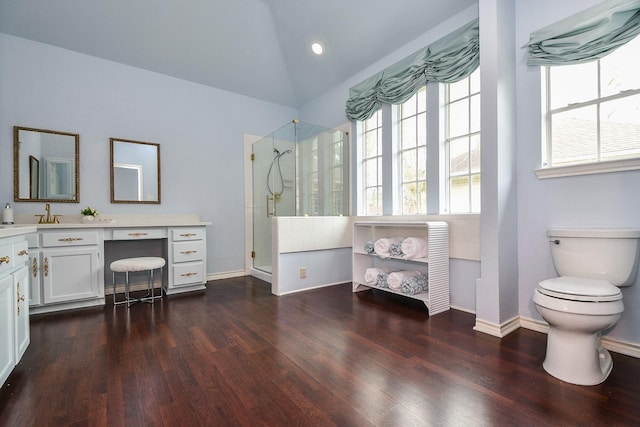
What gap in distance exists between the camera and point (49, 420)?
47.1 inches

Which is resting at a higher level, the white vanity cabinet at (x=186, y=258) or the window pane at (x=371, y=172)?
the window pane at (x=371, y=172)

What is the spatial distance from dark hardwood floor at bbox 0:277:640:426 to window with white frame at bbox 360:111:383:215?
1414 millimetres

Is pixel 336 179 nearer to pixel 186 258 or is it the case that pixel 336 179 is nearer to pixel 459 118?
pixel 459 118

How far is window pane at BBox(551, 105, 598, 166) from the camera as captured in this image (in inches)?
74.9

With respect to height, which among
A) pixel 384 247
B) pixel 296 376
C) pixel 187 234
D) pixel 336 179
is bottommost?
pixel 296 376

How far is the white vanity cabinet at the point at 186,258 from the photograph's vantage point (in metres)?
3.11

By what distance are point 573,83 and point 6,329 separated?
3.64 meters

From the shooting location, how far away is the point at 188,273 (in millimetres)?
3191

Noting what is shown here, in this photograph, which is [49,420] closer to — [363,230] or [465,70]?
[363,230]

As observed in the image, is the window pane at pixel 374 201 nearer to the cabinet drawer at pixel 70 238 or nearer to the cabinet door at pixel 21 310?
the cabinet drawer at pixel 70 238

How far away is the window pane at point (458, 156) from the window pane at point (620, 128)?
2.82 feet

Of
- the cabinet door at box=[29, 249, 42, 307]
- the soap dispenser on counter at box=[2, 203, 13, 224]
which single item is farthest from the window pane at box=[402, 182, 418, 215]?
the soap dispenser on counter at box=[2, 203, 13, 224]

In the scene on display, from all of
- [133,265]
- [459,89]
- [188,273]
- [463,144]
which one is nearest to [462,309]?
[463,144]

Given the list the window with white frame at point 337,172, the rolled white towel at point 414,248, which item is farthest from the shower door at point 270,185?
the rolled white towel at point 414,248
